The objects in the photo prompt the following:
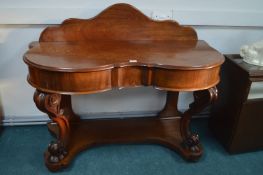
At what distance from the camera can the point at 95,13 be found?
1479mm

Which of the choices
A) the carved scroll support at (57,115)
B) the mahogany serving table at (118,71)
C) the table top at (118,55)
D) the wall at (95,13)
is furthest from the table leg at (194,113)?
the carved scroll support at (57,115)

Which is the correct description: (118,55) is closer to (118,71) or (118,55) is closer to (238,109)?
(118,71)

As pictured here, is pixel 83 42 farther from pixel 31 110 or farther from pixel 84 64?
pixel 31 110

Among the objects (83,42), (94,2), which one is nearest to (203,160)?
(83,42)

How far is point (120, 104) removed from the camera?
1.81m

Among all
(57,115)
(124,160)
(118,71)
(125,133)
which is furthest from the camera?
(125,133)

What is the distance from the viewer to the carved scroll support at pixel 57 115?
3.90 feet

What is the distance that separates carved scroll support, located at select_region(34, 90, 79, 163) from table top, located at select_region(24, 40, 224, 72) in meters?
0.18

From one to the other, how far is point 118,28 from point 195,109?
634 mm

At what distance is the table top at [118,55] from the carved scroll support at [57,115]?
0.60ft

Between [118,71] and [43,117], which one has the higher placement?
[118,71]

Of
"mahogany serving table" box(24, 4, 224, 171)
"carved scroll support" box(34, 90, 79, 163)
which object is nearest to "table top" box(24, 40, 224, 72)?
"mahogany serving table" box(24, 4, 224, 171)

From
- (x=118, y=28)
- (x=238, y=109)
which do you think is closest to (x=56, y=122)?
(x=118, y=28)

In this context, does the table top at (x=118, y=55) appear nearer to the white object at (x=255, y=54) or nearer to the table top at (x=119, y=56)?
the table top at (x=119, y=56)
